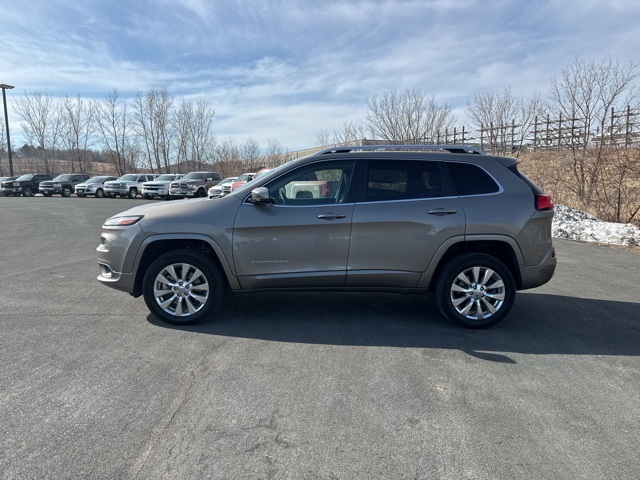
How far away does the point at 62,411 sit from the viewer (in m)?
2.96

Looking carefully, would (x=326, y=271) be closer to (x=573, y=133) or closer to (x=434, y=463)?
(x=434, y=463)

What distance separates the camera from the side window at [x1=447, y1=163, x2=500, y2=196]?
468 cm

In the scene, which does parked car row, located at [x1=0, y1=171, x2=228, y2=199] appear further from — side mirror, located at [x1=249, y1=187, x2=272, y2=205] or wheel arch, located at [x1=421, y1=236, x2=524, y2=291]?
wheel arch, located at [x1=421, y1=236, x2=524, y2=291]

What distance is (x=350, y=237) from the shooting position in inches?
179

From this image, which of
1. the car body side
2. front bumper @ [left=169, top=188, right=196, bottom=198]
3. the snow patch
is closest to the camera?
the car body side

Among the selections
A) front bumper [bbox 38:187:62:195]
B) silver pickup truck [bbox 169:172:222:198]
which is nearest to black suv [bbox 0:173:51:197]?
front bumper [bbox 38:187:62:195]

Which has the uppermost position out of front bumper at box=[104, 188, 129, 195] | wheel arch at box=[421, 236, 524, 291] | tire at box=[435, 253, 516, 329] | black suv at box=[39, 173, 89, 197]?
black suv at box=[39, 173, 89, 197]

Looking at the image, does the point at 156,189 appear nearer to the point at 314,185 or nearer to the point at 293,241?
the point at 314,185

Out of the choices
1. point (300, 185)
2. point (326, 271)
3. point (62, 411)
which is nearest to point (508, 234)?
point (326, 271)

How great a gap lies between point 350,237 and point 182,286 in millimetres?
1911

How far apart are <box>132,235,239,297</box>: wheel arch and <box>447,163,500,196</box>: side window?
269cm

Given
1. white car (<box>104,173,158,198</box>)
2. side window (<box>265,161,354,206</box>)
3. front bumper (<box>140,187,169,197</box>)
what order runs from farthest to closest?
white car (<box>104,173,158,198</box>)
front bumper (<box>140,187,169,197</box>)
side window (<box>265,161,354,206</box>)

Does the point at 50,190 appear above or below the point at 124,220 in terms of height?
above

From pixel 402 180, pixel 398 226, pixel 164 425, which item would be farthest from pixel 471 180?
pixel 164 425
